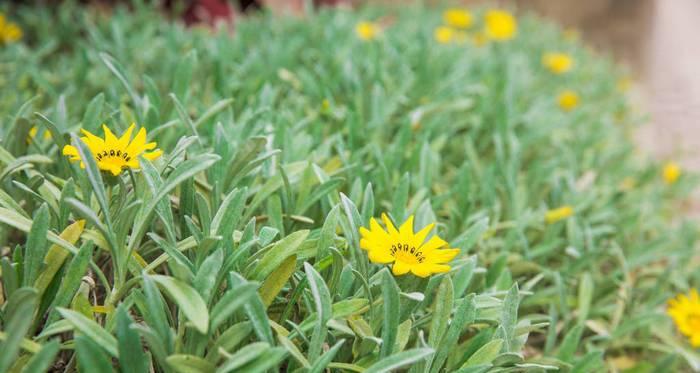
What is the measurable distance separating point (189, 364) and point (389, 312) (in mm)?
272

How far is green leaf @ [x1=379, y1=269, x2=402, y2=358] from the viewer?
3.07ft

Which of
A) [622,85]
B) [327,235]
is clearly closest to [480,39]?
[622,85]

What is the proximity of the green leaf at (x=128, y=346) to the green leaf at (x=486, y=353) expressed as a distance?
450 millimetres

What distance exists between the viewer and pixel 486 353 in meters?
1.02

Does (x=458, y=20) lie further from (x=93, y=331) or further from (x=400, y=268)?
(x=93, y=331)

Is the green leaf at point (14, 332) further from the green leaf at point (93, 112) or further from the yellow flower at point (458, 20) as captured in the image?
the yellow flower at point (458, 20)

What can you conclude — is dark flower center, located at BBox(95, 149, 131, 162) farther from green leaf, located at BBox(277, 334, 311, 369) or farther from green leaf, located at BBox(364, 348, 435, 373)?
green leaf, located at BBox(364, 348, 435, 373)

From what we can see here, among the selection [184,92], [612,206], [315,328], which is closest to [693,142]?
[612,206]

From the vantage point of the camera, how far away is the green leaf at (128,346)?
0.79 meters

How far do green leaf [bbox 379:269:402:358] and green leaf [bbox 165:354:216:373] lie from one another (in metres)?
0.24

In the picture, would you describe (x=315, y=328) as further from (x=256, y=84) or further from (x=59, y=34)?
(x=59, y=34)

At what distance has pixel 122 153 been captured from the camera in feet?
3.32

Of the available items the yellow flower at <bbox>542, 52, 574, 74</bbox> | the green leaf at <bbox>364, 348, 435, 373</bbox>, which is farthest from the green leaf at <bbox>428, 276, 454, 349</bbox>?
the yellow flower at <bbox>542, 52, 574, 74</bbox>

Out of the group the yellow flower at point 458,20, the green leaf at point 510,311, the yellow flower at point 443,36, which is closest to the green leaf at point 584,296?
the green leaf at point 510,311
